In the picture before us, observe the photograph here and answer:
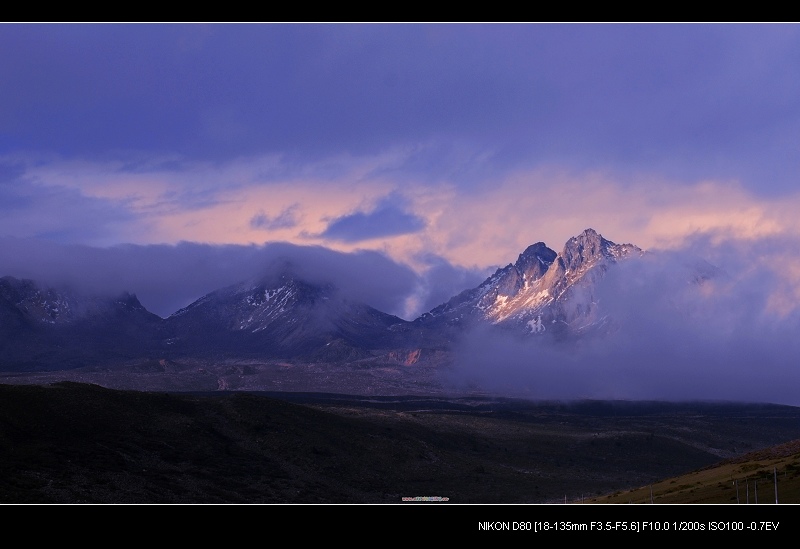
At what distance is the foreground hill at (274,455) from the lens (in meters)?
85.5

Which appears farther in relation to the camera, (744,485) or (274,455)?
(274,455)

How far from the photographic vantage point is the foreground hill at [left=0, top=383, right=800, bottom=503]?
85500mm

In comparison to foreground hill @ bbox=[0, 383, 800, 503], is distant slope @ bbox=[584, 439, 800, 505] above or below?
above

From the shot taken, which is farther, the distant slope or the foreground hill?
the foreground hill

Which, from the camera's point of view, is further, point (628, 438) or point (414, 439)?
point (628, 438)

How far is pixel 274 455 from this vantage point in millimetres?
106938

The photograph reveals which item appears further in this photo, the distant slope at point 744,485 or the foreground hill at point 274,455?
the foreground hill at point 274,455

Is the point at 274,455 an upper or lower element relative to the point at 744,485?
lower

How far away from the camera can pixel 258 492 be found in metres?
91.5

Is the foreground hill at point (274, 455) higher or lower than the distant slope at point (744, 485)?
lower
